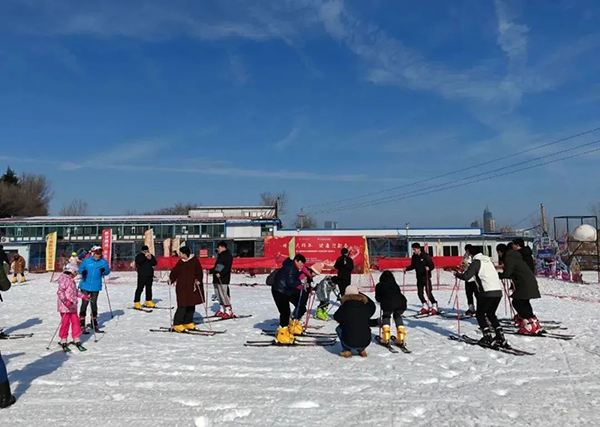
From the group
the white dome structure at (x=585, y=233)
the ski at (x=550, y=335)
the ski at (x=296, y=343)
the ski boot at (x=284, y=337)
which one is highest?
the white dome structure at (x=585, y=233)

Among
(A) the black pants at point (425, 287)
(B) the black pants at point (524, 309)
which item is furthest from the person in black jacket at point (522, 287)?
(A) the black pants at point (425, 287)

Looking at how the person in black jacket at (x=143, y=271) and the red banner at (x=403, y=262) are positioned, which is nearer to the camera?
the person in black jacket at (x=143, y=271)

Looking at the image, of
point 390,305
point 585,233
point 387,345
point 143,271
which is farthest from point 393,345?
point 585,233

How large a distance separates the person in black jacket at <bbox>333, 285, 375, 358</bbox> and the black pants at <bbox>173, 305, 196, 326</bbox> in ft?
11.7

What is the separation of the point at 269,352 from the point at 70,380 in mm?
2859

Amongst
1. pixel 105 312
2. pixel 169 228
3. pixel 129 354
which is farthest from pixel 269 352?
pixel 169 228

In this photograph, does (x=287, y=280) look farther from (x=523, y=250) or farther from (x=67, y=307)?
(x=523, y=250)

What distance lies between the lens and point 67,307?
7.05 m

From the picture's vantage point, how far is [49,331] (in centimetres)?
901

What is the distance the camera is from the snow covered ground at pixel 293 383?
4.34 metres

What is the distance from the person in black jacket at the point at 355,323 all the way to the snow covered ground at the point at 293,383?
0.68ft

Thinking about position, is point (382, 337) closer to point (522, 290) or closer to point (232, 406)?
point (522, 290)

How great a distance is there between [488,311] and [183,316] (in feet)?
18.6

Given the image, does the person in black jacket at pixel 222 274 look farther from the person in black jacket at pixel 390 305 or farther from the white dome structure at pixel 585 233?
the white dome structure at pixel 585 233
